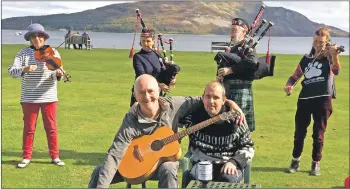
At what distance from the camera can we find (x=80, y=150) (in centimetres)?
899

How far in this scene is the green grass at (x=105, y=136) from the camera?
24.3 feet

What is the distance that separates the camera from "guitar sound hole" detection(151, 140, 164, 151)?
201 inches

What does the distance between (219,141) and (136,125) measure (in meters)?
0.82

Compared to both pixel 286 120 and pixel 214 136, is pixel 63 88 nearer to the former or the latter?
pixel 286 120

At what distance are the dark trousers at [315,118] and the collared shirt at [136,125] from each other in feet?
9.05

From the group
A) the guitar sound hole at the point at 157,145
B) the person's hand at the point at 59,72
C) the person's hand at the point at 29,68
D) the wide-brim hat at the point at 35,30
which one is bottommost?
the guitar sound hole at the point at 157,145

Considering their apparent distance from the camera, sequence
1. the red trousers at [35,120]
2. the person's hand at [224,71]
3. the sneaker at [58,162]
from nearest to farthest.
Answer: the person's hand at [224,71], the red trousers at [35,120], the sneaker at [58,162]

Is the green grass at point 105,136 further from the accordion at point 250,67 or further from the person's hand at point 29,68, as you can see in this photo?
the accordion at point 250,67

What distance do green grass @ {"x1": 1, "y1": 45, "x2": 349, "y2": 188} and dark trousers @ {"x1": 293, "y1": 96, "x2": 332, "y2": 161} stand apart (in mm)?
414

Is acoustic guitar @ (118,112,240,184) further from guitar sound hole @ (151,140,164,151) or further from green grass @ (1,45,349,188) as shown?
green grass @ (1,45,349,188)

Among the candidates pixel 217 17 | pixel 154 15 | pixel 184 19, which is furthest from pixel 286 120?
pixel 217 17

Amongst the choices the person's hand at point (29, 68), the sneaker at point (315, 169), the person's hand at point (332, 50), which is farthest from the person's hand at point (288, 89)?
the person's hand at point (29, 68)

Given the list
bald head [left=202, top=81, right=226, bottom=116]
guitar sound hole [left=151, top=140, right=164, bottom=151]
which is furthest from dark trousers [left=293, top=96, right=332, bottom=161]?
guitar sound hole [left=151, top=140, right=164, bottom=151]

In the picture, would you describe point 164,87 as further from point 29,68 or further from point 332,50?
point 332,50
